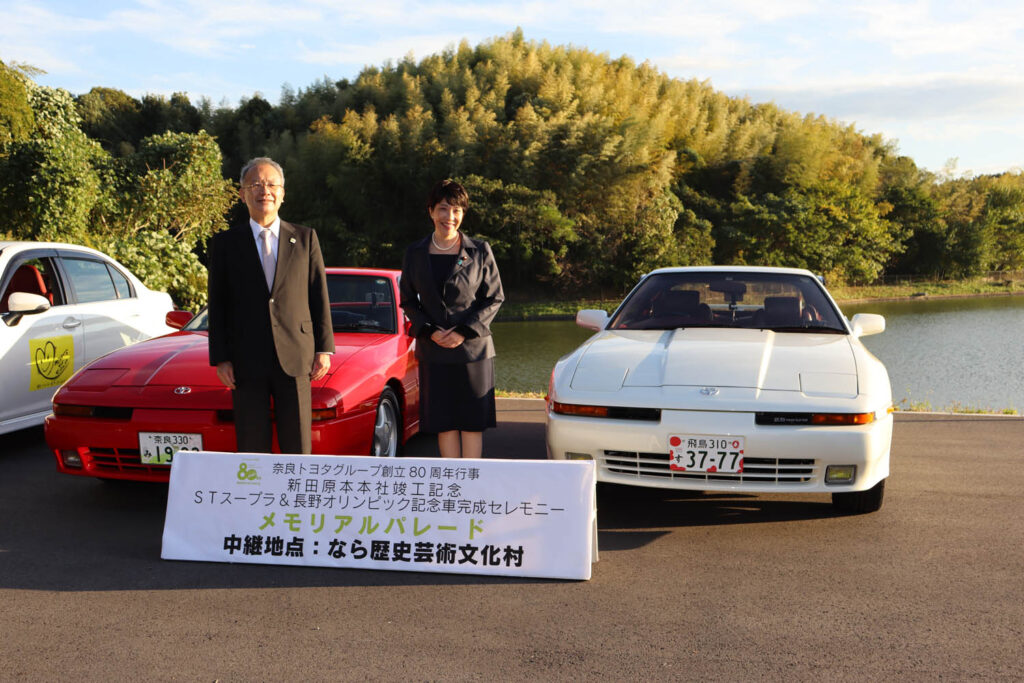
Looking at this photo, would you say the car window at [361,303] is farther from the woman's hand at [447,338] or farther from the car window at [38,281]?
the car window at [38,281]

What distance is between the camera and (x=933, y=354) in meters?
21.6

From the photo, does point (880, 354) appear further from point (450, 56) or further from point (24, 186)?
point (450, 56)

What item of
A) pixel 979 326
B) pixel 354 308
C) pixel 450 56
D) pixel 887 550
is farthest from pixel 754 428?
pixel 450 56

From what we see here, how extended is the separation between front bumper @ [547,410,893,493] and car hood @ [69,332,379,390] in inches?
67.4

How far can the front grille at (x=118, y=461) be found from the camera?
430cm

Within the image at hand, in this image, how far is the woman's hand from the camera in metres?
4.18

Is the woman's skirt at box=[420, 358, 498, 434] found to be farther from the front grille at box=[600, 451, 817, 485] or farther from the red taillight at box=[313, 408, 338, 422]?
the front grille at box=[600, 451, 817, 485]

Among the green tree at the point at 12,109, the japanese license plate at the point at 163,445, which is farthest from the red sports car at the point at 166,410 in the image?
the green tree at the point at 12,109

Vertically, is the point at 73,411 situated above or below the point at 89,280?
below

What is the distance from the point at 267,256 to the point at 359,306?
2.09 m

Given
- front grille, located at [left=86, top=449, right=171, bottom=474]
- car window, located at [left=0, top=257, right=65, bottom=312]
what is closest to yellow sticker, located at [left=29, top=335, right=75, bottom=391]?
car window, located at [left=0, top=257, right=65, bottom=312]

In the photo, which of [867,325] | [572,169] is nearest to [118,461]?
[867,325]

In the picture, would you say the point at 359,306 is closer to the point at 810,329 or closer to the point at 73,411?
the point at 73,411

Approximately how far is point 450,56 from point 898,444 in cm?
5421
